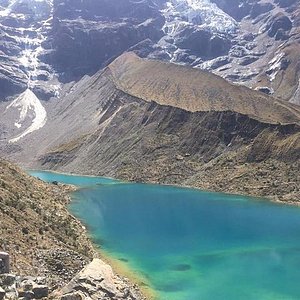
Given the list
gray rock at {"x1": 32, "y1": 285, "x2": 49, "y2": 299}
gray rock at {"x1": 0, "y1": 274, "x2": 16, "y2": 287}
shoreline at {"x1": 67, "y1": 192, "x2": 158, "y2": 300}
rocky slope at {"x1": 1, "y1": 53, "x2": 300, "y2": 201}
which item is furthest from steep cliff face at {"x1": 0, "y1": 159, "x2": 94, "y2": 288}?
rocky slope at {"x1": 1, "y1": 53, "x2": 300, "y2": 201}

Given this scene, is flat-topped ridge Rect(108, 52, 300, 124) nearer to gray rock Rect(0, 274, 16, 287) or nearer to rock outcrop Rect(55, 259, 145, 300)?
rock outcrop Rect(55, 259, 145, 300)

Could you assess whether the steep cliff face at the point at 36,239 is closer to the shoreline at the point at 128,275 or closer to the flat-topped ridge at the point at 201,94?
the shoreline at the point at 128,275

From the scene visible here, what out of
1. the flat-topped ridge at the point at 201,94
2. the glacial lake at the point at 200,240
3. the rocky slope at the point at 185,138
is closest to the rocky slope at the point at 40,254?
the glacial lake at the point at 200,240

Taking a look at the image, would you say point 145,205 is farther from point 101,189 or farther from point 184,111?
point 184,111

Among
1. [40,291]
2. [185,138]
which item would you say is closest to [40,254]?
[40,291]

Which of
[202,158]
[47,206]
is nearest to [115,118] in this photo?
[202,158]
